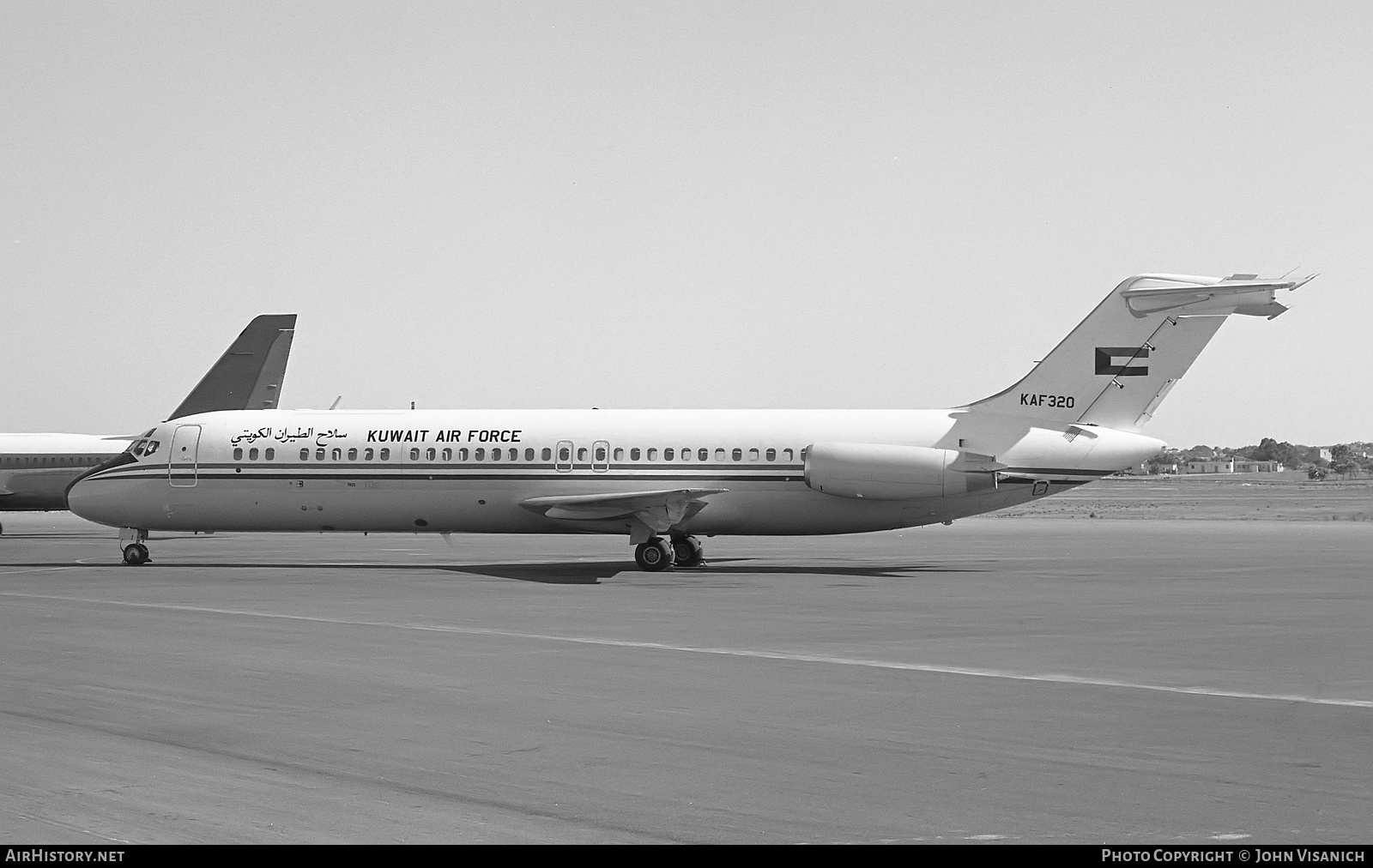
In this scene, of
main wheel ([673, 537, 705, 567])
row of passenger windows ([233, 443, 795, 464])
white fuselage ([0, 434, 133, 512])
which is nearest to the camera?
row of passenger windows ([233, 443, 795, 464])

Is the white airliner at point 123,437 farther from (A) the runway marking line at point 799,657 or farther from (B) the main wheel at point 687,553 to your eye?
(A) the runway marking line at point 799,657

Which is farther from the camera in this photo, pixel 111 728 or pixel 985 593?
pixel 985 593

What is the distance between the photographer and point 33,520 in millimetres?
73062

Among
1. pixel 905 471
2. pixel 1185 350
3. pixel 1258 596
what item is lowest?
pixel 1258 596

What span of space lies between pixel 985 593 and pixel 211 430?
18873mm

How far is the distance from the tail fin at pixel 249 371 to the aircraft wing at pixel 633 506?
1857 centimetres

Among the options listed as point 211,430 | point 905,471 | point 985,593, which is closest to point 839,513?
point 905,471

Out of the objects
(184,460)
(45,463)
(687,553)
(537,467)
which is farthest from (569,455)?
(45,463)

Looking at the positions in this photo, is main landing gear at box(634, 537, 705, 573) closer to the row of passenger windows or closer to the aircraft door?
the row of passenger windows

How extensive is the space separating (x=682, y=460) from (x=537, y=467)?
127 inches

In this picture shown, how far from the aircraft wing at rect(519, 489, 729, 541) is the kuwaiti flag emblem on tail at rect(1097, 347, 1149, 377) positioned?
334 inches

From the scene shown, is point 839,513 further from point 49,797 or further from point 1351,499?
point 1351,499

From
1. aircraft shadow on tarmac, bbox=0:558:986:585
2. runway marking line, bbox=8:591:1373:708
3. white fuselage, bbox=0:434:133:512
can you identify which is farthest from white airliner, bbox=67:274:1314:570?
white fuselage, bbox=0:434:133:512

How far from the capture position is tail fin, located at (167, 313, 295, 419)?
150 ft
